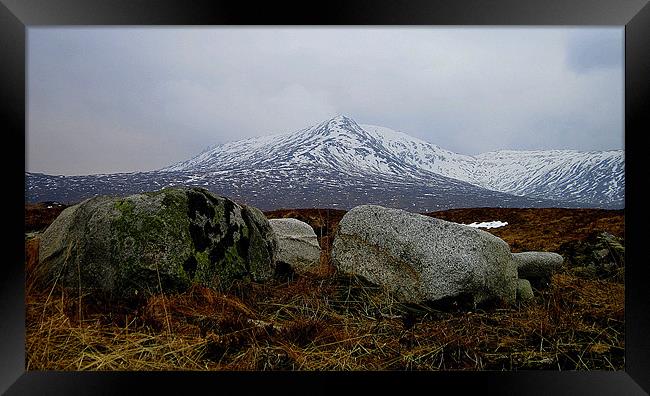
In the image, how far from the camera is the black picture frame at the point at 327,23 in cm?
230

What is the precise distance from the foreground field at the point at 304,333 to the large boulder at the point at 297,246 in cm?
83

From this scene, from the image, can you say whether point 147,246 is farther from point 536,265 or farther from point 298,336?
point 536,265

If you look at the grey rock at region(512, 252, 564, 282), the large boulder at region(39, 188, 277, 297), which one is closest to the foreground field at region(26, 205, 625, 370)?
the large boulder at region(39, 188, 277, 297)

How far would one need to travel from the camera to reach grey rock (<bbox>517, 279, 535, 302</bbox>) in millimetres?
3654

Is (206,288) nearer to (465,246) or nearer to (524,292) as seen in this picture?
(465,246)

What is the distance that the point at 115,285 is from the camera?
2.92m

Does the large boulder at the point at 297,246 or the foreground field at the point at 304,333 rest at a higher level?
the large boulder at the point at 297,246

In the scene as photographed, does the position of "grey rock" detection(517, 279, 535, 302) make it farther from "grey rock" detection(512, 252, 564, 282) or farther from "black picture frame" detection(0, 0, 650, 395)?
"black picture frame" detection(0, 0, 650, 395)

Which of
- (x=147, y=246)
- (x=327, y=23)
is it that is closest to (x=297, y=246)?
(x=147, y=246)

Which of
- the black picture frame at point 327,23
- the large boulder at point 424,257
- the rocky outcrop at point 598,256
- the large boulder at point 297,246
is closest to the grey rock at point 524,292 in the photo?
the large boulder at point 424,257

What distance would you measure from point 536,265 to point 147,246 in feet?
11.1

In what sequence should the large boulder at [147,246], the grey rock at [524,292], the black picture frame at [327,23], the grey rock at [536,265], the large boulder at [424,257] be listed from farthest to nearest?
the grey rock at [536,265] → the grey rock at [524,292] → the large boulder at [424,257] → the large boulder at [147,246] → the black picture frame at [327,23]

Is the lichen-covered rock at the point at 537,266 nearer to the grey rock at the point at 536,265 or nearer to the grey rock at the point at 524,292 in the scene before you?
the grey rock at the point at 536,265
